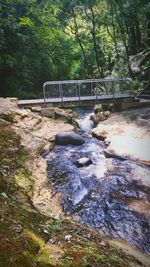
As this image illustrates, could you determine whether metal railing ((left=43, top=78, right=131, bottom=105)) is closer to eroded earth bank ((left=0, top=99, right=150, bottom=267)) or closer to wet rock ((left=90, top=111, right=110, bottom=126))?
wet rock ((left=90, top=111, right=110, bottom=126))

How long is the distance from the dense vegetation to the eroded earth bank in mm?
6125

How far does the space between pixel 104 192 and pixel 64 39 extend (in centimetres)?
1657

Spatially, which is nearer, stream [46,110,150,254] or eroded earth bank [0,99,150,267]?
eroded earth bank [0,99,150,267]

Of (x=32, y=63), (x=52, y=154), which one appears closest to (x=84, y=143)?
(x=52, y=154)

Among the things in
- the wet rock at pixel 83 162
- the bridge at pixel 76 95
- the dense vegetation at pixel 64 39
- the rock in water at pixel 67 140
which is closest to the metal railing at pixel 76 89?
the bridge at pixel 76 95

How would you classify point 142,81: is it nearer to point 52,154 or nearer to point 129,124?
point 129,124

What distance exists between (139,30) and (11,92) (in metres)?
10.2

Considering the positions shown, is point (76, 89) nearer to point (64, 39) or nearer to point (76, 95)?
point (76, 95)

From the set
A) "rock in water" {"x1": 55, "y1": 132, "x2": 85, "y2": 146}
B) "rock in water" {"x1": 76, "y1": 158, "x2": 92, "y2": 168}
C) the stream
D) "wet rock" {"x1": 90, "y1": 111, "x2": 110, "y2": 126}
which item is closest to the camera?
the stream

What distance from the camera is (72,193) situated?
22.3 feet

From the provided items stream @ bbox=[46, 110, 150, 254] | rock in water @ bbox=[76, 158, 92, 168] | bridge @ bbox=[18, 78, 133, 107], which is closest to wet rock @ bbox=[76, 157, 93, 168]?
rock in water @ bbox=[76, 158, 92, 168]

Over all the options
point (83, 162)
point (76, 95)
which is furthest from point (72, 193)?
point (76, 95)

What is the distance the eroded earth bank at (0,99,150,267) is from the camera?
11.3ft

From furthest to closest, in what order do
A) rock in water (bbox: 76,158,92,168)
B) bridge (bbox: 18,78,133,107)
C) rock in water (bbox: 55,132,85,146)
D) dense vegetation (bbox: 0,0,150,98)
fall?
1. dense vegetation (bbox: 0,0,150,98)
2. bridge (bbox: 18,78,133,107)
3. rock in water (bbox: 55,132,85,146)
4. rock in water (bbox: 76,158,92,168)
